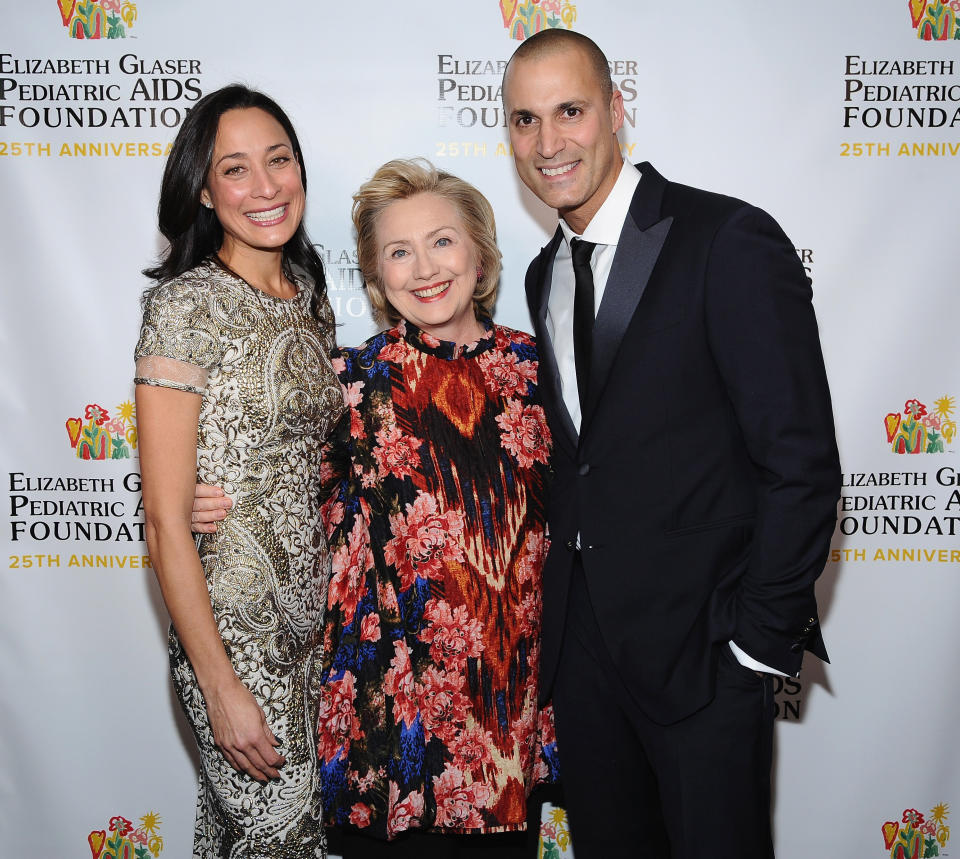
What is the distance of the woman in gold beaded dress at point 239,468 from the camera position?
5.05 feet

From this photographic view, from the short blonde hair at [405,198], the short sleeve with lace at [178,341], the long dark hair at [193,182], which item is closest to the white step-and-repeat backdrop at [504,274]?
the short blonde hair at [405,198]

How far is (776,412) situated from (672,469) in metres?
0.21

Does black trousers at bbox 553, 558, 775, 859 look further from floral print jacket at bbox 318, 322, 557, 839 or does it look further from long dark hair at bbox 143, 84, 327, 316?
long dark hair at bbox 143, 84, 327, 316

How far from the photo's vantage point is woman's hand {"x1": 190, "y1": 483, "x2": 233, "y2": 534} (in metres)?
1.57

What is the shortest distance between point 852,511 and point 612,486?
4.00 ft

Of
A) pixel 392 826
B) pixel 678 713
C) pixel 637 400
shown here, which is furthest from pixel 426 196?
pixel 392 826

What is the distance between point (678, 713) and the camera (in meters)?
1.53

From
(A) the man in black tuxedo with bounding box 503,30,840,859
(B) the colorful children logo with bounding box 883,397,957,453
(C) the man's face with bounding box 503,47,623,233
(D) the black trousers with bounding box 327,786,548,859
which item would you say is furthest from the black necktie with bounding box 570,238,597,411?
(B) the colorful children logo with bounding box 883,397,957,453

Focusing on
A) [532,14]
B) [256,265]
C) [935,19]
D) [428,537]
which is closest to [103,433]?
[256,265]

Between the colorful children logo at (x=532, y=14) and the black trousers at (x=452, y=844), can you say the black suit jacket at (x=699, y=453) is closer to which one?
the black trousers at (x=452, y=844)

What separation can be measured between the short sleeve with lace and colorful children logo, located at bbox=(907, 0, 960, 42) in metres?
2.07

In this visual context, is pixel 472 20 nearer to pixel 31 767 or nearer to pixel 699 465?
pixel 699 465

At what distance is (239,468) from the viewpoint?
5.21ft

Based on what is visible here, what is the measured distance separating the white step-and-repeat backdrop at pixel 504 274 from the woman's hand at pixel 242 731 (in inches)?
39.9
